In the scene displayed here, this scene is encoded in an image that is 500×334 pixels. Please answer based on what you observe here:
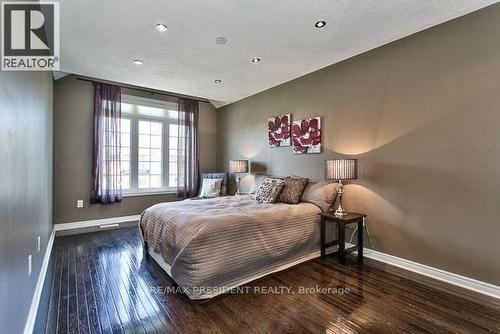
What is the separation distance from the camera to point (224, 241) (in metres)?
2.31

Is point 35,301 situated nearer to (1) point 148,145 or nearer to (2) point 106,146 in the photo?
(2) point 106,146

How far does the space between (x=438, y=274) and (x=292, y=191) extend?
1.84 m

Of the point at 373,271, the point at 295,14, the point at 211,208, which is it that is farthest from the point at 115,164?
the point at 373,271

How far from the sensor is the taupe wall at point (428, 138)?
228 centimetres

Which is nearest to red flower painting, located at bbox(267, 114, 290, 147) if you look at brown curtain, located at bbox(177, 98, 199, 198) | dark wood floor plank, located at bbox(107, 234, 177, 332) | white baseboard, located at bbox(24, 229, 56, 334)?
brown curtain, located at bbox(177, 98, 199, 198)

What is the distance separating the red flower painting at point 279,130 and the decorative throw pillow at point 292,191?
0.88 meters

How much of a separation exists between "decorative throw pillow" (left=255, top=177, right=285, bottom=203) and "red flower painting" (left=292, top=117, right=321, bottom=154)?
0.70 meters

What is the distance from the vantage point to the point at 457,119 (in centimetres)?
245

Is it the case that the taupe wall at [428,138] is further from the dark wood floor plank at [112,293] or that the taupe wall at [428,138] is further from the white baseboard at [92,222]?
the white baseboard at [92,222]

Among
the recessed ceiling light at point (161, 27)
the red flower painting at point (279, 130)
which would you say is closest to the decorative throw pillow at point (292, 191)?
the red flower painting at point (279, 130)

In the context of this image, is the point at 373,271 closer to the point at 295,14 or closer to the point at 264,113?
the point at 295,14

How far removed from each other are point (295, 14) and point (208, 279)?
265 cm

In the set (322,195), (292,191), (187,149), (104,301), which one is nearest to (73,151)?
(187,149)

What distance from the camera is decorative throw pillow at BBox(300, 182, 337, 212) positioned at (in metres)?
3.31
